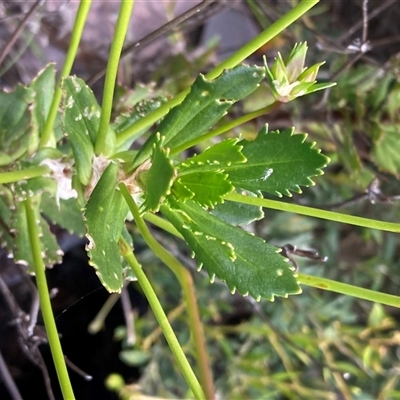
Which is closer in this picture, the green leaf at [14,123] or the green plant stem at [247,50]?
the green plant stem at [247,50]

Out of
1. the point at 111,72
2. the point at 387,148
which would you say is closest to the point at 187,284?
the point at 111,72

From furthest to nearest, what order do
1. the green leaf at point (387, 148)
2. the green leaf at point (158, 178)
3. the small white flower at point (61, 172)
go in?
the green leaf at point (387, 148) → the small white flower at point (61, 172) → the green leaf at point (158, 178)

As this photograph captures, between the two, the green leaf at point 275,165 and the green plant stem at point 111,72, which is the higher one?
the green plant stem at point 111,72

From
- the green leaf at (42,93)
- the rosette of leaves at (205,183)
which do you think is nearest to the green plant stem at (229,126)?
the rosette of leaves at (205,183)

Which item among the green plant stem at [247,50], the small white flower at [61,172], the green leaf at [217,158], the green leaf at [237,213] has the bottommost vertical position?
the green leaf at [237,213]

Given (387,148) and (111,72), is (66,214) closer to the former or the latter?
(111,72)

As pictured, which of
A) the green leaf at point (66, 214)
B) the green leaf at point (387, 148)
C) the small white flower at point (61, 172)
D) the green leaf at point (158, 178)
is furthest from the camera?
the green leaf at point (387, 148)

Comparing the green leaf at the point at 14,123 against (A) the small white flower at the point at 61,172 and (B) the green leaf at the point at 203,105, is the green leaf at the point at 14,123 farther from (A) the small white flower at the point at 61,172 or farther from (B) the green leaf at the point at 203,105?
(B) the green leaf at the point at 203,105

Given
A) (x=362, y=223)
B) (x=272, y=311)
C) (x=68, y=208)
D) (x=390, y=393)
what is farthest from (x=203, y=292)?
(x=362, y=223)

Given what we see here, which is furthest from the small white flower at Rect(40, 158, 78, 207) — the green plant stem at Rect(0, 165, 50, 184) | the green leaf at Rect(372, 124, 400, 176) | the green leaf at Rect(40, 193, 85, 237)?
the green leaf at Rect(372, 124, 400, 176)
